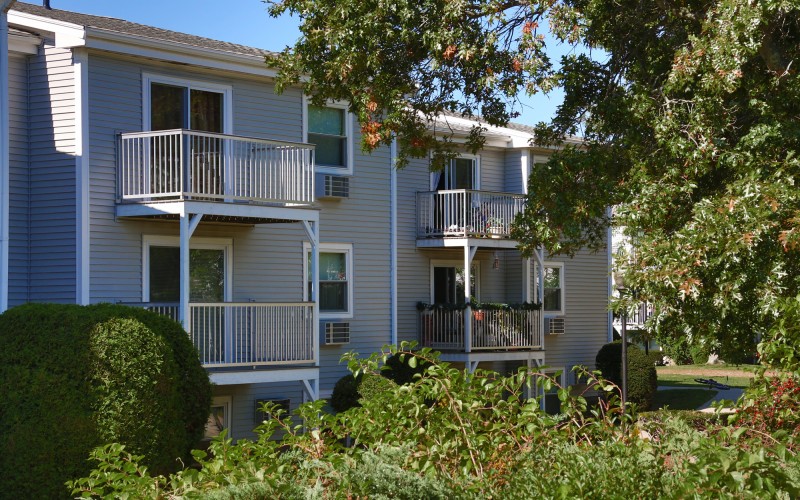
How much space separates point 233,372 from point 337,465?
44.5ft

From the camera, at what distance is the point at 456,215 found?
2620 centimetres

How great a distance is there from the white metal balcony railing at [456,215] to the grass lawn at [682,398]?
742 centimetres

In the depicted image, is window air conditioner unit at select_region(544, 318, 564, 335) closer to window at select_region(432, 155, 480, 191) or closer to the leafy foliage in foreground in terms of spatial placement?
window at select_region(432, 155, 480, 191)

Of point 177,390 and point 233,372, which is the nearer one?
point 177,390

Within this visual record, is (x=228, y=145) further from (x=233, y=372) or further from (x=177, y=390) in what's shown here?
(x=177, y=390)

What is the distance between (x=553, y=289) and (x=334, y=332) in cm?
955

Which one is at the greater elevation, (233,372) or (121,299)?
(121,299)

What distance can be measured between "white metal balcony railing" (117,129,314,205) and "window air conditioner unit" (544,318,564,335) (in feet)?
37.2

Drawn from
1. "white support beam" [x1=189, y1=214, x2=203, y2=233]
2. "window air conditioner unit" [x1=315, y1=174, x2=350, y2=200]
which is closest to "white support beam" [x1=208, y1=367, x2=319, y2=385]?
"white support beam" [x1=189, y1=214, x2=203, y2=233]

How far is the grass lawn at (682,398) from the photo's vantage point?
30172 mm

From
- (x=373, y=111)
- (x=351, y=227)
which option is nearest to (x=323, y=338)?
(x=351, y=227)

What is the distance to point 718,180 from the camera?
14570 mm

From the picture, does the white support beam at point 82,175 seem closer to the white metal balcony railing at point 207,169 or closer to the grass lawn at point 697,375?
the white metal balcony railing at point 207,169

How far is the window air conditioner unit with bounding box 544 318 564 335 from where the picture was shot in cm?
2981
